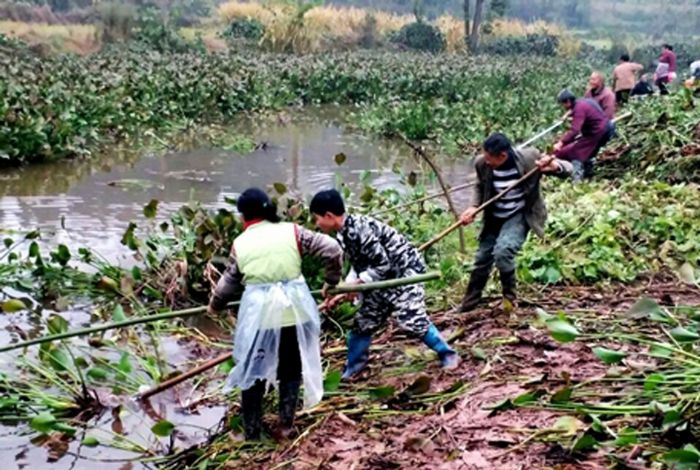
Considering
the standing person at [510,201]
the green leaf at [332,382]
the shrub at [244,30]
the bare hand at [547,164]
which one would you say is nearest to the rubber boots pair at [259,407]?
the green leaf at [332,382]

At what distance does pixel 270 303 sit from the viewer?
12.9ft

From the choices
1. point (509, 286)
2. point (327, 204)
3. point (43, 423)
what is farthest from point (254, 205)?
point (509, 286)

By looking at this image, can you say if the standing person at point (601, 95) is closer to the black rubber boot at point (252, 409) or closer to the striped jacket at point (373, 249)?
the striped jacket at point (373, 249)

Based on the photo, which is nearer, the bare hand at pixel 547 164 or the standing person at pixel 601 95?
the bare hand at pixel 547 164

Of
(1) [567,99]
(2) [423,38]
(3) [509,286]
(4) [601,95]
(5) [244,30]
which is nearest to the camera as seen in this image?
(3) [509,286]

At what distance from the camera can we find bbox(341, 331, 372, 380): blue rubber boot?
489cm

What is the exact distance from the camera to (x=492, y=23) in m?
45.7

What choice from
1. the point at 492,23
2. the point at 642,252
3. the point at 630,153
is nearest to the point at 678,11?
the point at 492,23

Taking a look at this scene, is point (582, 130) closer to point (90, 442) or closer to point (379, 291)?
point (379, 291)

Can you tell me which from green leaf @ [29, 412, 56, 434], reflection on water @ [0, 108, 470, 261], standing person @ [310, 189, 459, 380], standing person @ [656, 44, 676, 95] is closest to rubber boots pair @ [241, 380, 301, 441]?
standing person @ [310, 189, 459, 380]

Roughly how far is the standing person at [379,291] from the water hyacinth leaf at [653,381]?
1.26 metres

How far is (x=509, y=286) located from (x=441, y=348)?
1072 mm

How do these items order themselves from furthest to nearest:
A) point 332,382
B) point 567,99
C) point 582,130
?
point 582,130 < point 567,99 < point 332,382

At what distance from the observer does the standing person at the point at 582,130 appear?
32.3ft
